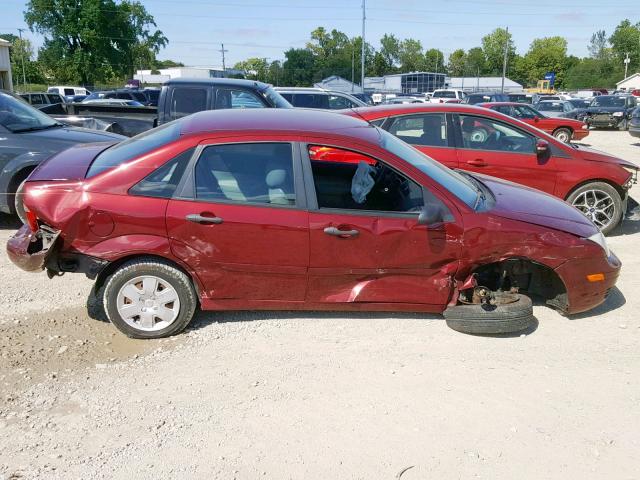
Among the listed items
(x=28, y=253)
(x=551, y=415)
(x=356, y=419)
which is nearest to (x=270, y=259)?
(x=356, y=419)

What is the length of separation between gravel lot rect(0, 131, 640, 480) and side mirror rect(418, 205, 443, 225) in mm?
933

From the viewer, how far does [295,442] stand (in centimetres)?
316

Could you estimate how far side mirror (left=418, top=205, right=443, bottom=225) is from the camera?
4086 millimetres

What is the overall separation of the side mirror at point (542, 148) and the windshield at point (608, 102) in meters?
22.8

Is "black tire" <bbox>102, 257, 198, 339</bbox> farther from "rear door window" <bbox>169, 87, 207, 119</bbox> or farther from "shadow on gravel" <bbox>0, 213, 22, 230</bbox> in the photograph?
"rear door window" <bbox>169, 87, 207, 119</bbox>

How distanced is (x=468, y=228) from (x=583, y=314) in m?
1.51

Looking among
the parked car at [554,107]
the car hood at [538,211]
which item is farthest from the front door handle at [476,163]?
the parked car at [554,107]

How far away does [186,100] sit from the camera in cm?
879

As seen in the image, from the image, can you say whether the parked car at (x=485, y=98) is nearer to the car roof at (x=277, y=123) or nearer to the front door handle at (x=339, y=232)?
the car roof at (x=277, y=123)

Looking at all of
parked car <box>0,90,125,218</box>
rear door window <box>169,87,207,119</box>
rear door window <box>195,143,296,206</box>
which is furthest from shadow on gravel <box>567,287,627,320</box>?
rear door window <box>169,87,207,119</box>

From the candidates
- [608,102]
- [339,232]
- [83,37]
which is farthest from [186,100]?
[83,37]

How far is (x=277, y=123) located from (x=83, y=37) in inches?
2639

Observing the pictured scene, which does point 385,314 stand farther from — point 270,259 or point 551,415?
point 551,415

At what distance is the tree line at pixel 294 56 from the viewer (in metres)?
63.1
